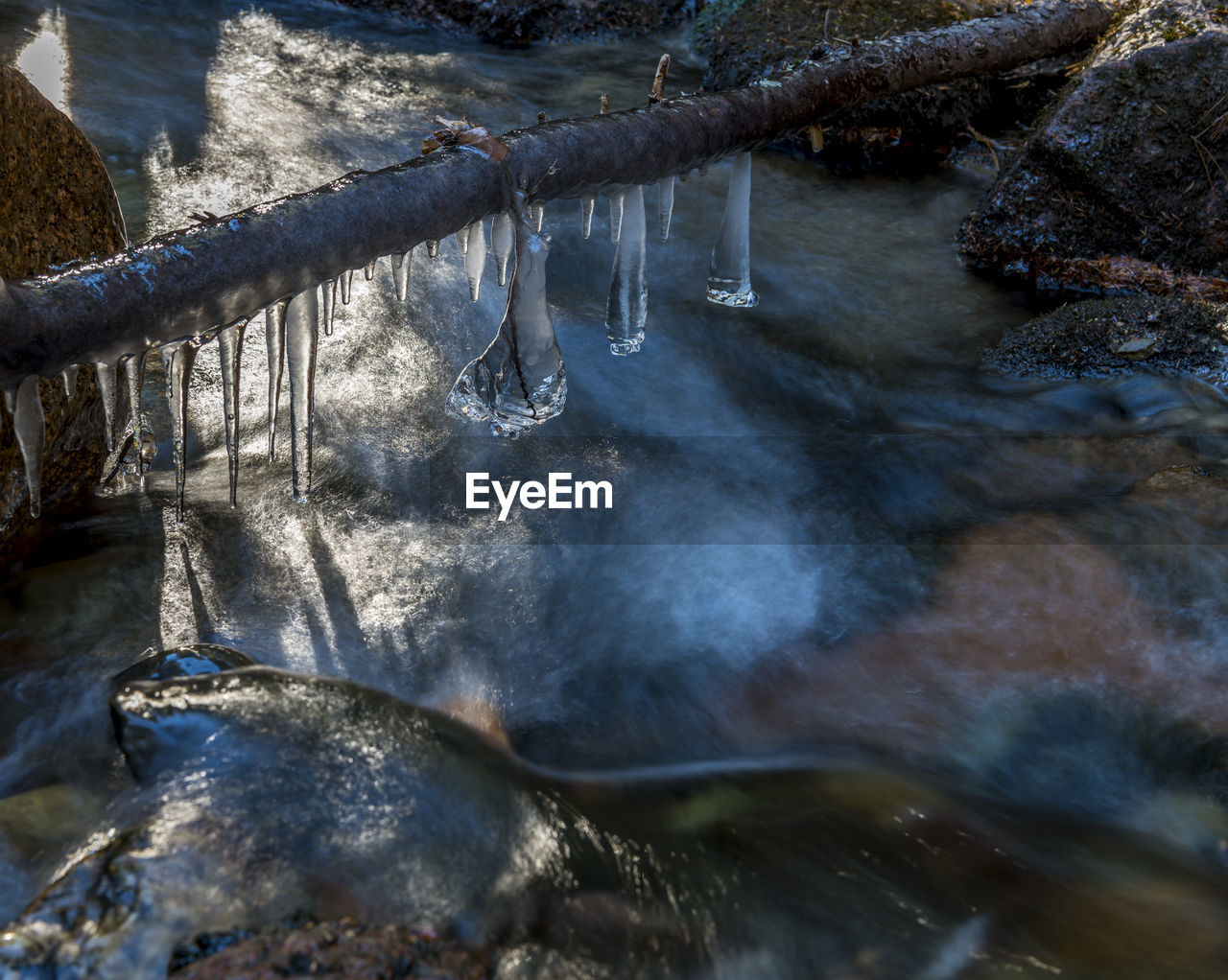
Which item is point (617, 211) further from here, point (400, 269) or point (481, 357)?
point (400, 269)

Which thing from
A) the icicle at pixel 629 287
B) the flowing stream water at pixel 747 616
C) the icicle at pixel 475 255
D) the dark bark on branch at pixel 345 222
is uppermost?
the dark bark on branch at pixel 345 222

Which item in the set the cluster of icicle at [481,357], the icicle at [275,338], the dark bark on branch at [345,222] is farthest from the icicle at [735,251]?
the icicle at [275,338]

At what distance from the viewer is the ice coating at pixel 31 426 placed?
7.80 feet

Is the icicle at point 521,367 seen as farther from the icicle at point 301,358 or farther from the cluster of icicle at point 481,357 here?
the icicle at point 301,358

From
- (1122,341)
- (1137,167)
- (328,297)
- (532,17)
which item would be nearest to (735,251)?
(1122,341)

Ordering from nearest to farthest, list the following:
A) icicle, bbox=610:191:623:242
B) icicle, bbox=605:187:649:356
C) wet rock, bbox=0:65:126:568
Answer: wet rock, bbox=0:65:126:568, icicle, bbox=610:191:623:242, icicle, bbox=605:187:649:356

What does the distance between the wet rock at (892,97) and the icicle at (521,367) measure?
4.36 m

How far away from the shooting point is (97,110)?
748 cm

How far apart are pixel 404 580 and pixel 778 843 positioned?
1.80m

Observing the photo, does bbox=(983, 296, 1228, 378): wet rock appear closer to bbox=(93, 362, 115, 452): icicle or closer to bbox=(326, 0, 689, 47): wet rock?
bbox=(93, 362, 115, 452): icicle

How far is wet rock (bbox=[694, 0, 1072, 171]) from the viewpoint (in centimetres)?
800

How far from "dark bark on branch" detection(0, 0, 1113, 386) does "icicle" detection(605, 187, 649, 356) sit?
409mm

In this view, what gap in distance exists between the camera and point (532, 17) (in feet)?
34.8

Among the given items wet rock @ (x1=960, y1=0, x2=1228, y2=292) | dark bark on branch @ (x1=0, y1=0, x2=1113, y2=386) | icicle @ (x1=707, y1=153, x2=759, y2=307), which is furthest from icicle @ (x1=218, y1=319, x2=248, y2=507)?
wet rock @ (x1=960, y1=0, x2=1228, y2=292)
